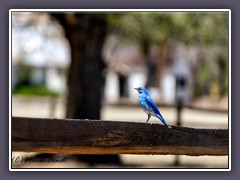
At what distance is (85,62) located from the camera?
1198 cm

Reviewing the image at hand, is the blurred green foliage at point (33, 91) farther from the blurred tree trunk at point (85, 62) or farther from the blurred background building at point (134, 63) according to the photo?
the blurred tree trunk at point (85, 62)

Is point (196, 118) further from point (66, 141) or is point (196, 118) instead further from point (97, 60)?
point (66, 141)

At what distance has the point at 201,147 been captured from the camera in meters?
4.87

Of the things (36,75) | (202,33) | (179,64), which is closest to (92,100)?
(202,33)

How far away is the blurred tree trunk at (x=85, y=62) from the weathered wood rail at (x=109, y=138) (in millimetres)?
6643

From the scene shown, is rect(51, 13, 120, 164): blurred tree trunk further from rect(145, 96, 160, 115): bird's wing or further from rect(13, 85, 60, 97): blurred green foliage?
rect(13, 85, 60, 97): blurred green foliage

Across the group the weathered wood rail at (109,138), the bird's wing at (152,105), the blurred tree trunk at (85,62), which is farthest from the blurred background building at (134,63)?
the bird's wing at (152,105)

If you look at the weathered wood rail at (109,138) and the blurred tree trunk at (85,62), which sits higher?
the blurred tree trunk at (85,62)

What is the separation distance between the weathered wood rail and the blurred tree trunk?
664 cm

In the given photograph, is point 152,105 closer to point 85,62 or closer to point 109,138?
point 109,138

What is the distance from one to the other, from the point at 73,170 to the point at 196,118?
40.2 feet

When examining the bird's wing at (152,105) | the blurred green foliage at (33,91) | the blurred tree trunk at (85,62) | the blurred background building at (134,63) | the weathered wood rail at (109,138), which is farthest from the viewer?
the blurred green foliage at (33,91)

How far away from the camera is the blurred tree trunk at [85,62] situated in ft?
38.3

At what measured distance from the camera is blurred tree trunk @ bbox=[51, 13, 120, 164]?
11672 mm
